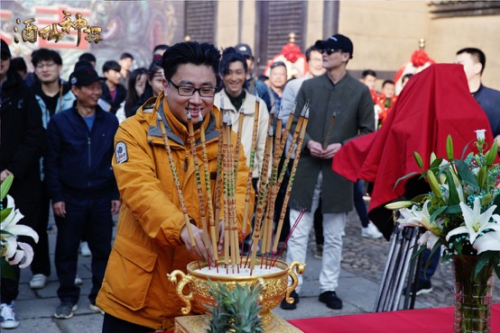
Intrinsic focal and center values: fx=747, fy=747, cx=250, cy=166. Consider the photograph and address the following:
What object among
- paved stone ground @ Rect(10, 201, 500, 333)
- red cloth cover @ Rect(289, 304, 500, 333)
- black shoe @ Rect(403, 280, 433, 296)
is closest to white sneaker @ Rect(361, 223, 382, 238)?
paved stone ground @ Rect(10, 201, 500, 333)

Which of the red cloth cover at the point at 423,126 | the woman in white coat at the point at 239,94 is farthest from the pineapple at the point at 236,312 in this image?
the woman in white coat at the point at 239,94

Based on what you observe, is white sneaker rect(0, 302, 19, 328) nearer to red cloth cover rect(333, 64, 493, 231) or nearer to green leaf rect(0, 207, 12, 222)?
red cloth cover rect(333, 64, 493, 231)

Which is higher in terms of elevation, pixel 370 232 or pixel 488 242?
pixel 488 242

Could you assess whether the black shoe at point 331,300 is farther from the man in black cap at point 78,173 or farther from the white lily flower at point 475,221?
the white lily flower at point 475,221

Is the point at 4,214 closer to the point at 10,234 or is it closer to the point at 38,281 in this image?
the point at 10,234

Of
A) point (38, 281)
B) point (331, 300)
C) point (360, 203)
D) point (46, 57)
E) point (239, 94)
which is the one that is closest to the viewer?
point (331, 300)

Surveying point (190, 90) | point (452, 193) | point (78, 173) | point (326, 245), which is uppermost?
point (190, 90)

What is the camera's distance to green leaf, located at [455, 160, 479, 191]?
225cm

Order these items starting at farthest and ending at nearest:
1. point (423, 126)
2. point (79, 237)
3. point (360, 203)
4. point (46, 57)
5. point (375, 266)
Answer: point (360, 203) → point (375, 266) → point (46, 57) → point (79, 237) → point (423, 126)

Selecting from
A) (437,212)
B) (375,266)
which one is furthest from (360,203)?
(437,212)

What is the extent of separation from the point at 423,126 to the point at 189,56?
1.51 m

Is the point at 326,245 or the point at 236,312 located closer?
the point at 236,312

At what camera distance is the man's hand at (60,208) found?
501 cm

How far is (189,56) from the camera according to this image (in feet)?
8.19
